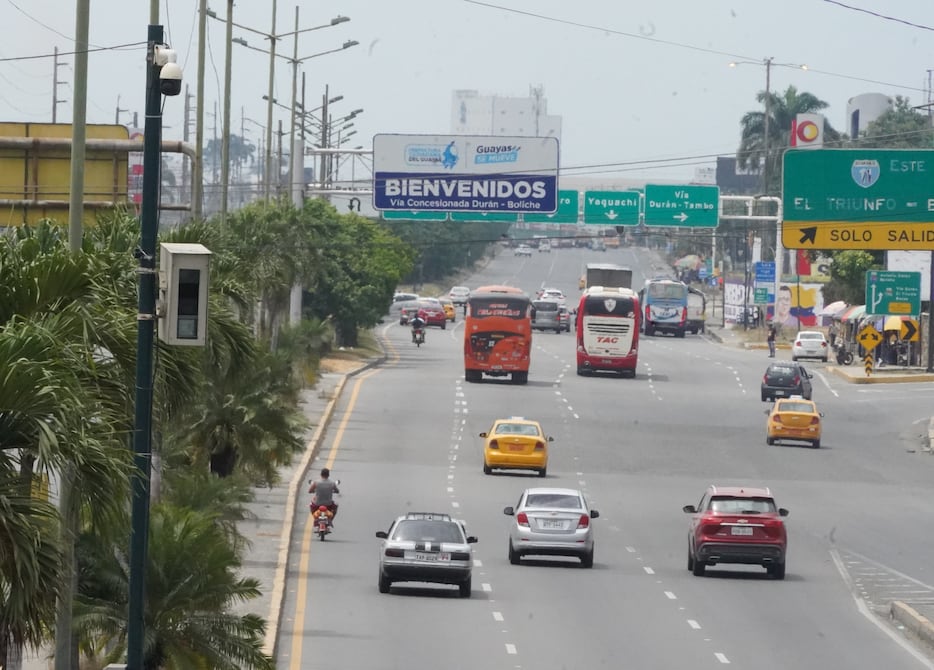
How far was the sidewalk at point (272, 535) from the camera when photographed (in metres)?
25.0

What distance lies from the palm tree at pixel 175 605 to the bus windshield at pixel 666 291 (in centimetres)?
8305

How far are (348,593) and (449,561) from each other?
5.94ft

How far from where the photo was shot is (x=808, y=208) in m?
49.6

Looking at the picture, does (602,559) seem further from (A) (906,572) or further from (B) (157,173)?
(B) (157,173)

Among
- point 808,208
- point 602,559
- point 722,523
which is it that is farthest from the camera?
point 808,208

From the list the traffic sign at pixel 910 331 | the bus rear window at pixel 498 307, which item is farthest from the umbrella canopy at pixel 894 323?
the bus rear window at pixel 498 307

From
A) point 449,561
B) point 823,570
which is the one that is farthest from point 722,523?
point 449,561

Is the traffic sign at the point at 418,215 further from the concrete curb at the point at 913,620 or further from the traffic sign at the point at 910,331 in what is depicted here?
the concrete curb at the point at 913,620

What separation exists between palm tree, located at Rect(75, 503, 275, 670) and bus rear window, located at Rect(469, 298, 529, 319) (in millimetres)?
47498

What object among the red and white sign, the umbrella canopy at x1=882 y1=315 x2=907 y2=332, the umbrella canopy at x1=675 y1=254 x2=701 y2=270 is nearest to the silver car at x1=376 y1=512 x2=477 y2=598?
the umbrella canopy at x1=882 y1=315 x2=907 y2=332

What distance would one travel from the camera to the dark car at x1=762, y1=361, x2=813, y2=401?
62.4 meters

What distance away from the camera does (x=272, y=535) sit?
115 ft

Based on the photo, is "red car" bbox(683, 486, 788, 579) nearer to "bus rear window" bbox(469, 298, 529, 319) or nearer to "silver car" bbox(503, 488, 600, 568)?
"silver car" bbox(503, 488, 600, 568)

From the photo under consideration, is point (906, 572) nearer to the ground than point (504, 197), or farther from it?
nearer to the ground
